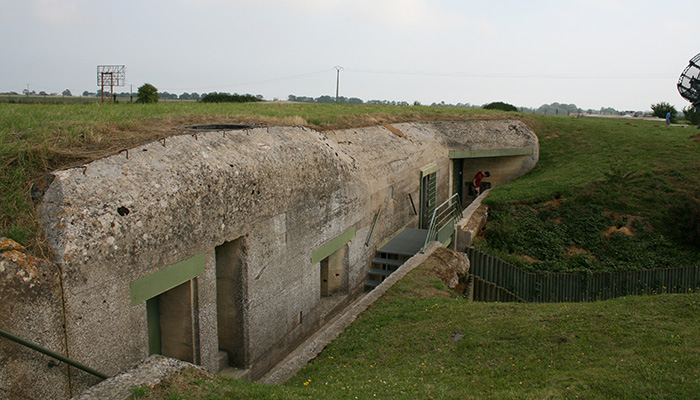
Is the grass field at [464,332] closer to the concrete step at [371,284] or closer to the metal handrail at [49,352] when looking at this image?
the metal handrail at [49,352]

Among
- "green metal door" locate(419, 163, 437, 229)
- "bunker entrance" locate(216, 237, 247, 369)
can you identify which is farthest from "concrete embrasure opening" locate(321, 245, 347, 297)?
"green metal door" locate(419, 163, 437, 229)

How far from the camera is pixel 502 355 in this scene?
7.46m

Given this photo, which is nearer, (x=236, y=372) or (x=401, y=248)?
(x=236, y=372)

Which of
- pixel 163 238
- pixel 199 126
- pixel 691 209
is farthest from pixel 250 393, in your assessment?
pixel 691 209

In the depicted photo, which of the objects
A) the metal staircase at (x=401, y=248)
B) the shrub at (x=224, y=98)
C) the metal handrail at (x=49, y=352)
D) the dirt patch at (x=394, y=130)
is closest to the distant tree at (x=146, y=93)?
the shrub at (x=224, y=98)

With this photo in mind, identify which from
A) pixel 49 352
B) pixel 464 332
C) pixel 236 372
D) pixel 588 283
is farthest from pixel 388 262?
pixel 49 352

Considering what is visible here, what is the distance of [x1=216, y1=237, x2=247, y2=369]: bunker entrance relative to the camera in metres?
8.93

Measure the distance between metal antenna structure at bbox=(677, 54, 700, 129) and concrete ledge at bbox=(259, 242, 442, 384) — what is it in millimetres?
12269

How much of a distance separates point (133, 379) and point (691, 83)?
20.0m

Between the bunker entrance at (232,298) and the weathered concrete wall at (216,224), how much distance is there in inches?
2.8

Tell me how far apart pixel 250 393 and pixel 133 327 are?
204cm

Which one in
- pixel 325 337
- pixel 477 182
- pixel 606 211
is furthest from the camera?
pixel 477 182

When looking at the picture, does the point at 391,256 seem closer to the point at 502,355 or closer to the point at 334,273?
the point at 334,273

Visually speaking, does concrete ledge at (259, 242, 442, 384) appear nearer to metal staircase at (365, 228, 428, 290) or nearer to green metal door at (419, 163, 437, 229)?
metal staircase at (365, 228, 428, 290)
